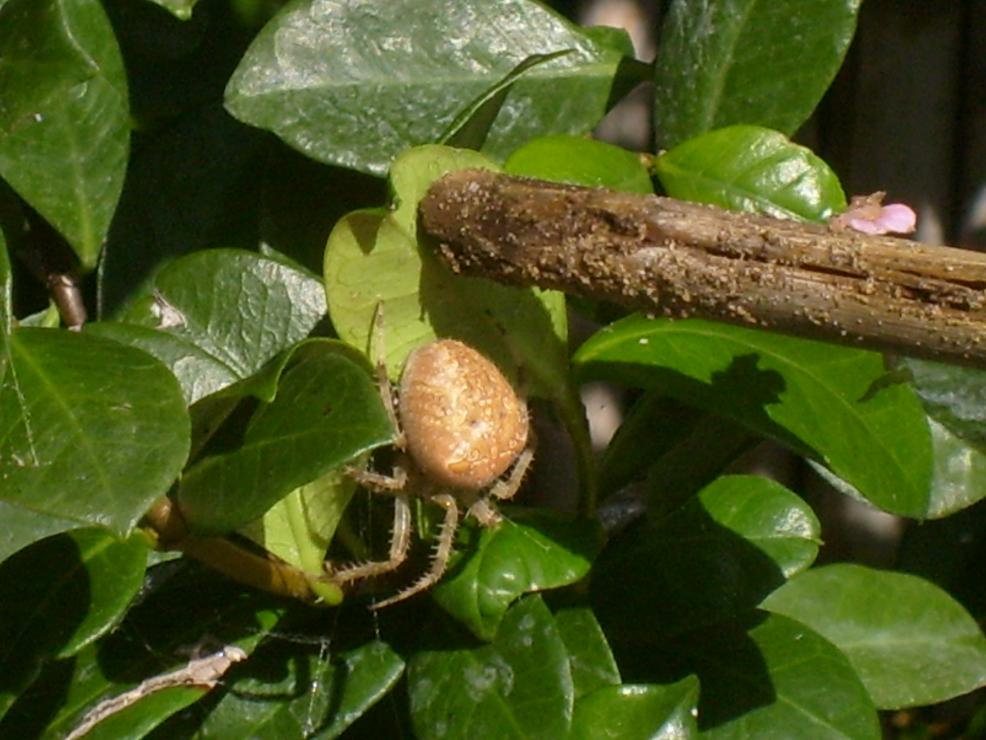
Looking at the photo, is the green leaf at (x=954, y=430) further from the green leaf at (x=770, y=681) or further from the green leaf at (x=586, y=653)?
Answer: the green leaf at (x=586, y=653)

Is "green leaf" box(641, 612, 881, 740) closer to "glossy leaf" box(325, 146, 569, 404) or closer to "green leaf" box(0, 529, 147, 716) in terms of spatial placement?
"glossy leaf" box(325, 146, 569, 404)

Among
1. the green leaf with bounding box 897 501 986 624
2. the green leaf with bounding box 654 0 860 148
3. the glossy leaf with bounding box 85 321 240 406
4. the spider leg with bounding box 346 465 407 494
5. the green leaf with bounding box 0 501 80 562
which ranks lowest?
the green leaf with bounding box 897 501 986 624

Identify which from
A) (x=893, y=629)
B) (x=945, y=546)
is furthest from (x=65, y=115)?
(x=945, y=546)

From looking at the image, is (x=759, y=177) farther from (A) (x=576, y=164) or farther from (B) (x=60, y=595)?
(B) (x=60, y=595)

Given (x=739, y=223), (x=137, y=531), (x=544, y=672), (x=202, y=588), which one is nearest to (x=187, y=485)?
(x=137, y=531)

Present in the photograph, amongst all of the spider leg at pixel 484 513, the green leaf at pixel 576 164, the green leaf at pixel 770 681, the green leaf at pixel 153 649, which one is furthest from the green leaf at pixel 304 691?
the green leaf at pixel 576 164

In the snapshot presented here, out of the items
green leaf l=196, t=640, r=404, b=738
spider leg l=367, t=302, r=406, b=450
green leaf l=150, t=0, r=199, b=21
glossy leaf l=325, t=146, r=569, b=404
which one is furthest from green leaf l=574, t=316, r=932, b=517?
green leaf l=150, t=0, r=199, b=21
